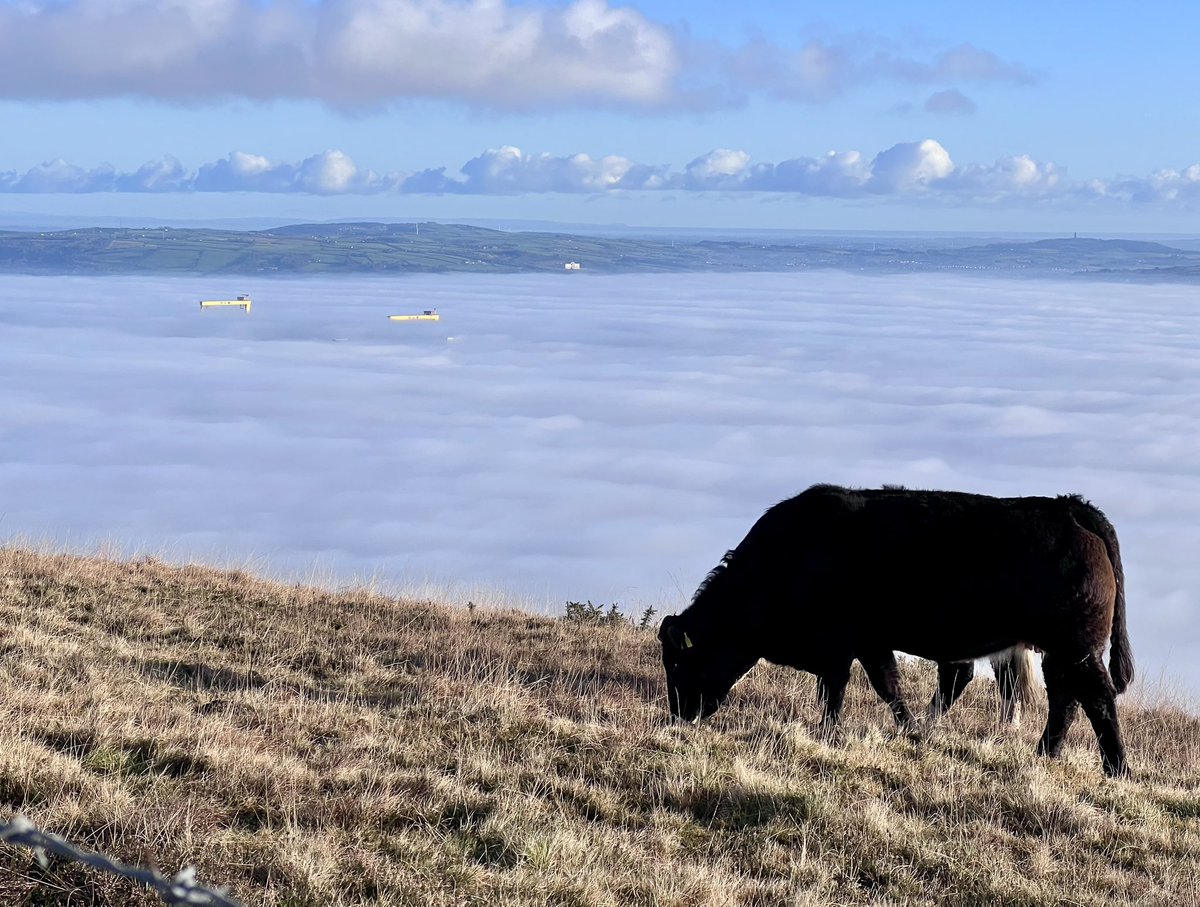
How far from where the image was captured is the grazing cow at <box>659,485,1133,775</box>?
29.5ft

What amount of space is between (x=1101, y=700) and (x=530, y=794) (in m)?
4.68

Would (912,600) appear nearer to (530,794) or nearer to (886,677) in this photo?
(886,677)

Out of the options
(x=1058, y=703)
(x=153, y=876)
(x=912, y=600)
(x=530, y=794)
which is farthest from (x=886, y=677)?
(x=153, y=876)

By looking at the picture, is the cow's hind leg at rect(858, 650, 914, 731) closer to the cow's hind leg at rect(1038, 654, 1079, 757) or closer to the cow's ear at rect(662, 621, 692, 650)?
the cow's hind leg at rect(1038, 654, 1079, 757)

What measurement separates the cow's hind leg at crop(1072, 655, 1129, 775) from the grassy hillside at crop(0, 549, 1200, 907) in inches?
7.8

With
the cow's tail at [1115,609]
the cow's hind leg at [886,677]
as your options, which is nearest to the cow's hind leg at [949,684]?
the cow's hind leg at [886,677]

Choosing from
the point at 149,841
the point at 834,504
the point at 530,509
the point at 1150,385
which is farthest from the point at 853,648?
the point at 1150,385

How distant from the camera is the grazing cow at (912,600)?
8.98 meters

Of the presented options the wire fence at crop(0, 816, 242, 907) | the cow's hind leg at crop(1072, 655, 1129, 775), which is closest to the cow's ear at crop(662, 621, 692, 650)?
the cow's hind leg at crop(1072, 655, 1129, 775)

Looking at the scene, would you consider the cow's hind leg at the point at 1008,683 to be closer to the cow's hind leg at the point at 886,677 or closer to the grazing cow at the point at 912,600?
the grazing cow at the point at 912,600

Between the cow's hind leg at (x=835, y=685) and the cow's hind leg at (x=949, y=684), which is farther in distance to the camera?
the cow's hind leg at (x=949, y=684)

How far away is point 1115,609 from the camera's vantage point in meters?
9.42

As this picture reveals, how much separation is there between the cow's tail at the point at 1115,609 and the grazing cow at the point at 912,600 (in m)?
0.01

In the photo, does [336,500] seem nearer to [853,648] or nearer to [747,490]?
[747,490]
